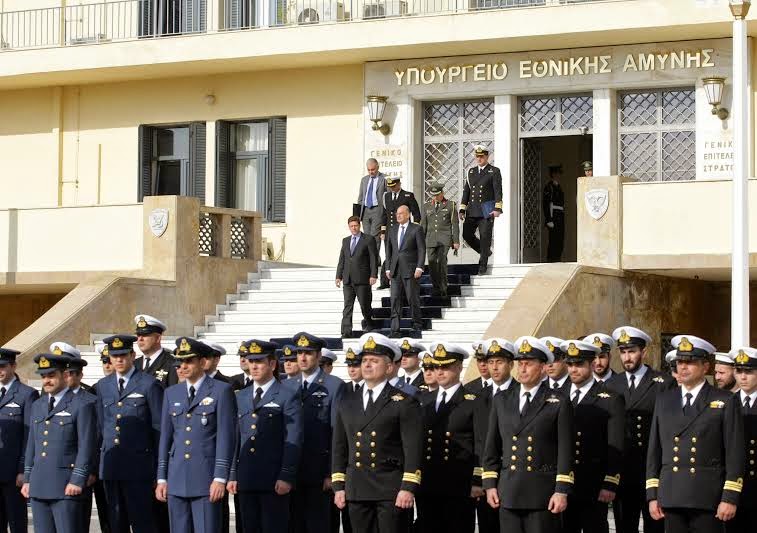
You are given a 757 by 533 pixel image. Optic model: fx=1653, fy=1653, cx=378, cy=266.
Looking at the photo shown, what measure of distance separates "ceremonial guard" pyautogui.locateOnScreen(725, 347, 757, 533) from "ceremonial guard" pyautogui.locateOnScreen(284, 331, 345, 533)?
2.99 meters

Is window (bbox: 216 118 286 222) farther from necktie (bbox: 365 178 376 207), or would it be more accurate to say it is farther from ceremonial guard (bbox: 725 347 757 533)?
ceremonial guard (bbox: 725 347 757 533)

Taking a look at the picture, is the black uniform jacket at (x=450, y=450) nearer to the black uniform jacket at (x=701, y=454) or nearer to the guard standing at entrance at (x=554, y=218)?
the black uniform jacket at (x=701, y=454)

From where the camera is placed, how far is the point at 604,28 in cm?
2484

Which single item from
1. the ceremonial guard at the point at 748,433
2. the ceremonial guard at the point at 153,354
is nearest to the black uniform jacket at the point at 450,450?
the ceremonial guard at the point at 748,433

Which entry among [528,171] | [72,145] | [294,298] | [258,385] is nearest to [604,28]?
[528,171]

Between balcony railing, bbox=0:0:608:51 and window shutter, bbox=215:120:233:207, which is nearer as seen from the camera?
balcony railing, bbox=0:0:608:51

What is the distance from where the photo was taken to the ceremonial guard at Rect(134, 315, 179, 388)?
44.3 ft

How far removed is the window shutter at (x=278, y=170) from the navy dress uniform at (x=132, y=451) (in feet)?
52.2

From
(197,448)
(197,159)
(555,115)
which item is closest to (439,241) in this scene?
(555,115)

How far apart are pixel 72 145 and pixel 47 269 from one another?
A: 498 centimetres

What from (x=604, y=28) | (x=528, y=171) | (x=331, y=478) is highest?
(x=604, y=28)

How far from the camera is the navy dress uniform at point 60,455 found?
12445 millimetres

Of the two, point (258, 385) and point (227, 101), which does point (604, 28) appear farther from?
point (258, 385)

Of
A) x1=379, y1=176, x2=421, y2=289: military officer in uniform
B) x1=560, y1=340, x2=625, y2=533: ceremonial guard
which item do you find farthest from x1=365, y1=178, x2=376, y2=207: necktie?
x1=560, y1=340, x2=625, y2=533: ceremonial guard
